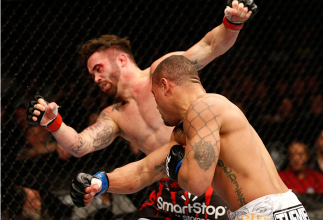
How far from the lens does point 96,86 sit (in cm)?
279

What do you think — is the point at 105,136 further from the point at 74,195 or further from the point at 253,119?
the point at 253,119

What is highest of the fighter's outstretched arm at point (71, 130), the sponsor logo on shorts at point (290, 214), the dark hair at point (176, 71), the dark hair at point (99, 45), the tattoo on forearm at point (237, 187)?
the dark hair at point (176, 71)

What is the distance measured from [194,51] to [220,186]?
83 cm

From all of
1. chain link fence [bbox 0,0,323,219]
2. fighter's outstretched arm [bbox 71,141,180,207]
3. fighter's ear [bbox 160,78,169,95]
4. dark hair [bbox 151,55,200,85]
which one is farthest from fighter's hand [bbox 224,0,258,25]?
chain link fence [bbox 0,0,323,219]

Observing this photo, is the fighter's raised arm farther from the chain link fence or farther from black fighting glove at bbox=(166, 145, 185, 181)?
the chain link fence

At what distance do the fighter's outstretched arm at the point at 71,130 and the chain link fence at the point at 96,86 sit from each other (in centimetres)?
65

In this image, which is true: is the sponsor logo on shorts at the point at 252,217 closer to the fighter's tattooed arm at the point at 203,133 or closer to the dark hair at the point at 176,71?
the fighter's tattooed arm at the point at 203,133

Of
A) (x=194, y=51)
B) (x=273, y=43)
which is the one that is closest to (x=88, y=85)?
(x=194, y=51)

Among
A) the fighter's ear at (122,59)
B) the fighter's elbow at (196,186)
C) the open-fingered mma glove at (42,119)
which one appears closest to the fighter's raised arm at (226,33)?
the fighter's ear at (122,59)

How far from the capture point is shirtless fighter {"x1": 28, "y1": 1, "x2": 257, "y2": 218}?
1774 mm

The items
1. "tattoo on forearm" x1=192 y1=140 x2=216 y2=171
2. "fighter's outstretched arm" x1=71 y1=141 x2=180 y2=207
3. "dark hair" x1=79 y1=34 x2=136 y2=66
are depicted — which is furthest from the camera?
"dark hair" x1=79 y1=34 x2=136 y2=66

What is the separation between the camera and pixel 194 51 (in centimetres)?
184

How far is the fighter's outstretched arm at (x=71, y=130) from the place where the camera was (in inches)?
63.3

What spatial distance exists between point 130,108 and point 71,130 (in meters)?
0.35
